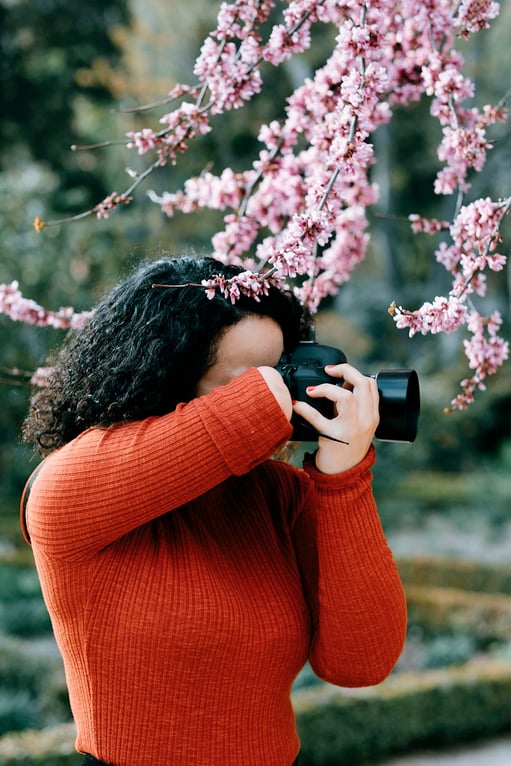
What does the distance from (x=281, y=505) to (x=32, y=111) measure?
8.42m

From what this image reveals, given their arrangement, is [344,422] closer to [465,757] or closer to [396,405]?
[396,405]

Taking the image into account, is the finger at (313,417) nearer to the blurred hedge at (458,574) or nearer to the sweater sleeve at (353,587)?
the sweater sleeve at (353,587)

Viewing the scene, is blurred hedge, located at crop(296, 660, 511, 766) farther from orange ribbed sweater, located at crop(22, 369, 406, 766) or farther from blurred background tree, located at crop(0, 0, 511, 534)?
orange ribbed sweater, located at crop(22, 369, 406, 766)

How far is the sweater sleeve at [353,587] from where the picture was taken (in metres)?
1.21

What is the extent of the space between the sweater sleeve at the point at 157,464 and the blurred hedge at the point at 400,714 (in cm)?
281

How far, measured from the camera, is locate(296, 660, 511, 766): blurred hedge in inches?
159

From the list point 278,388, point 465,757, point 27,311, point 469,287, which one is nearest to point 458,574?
point 465,757

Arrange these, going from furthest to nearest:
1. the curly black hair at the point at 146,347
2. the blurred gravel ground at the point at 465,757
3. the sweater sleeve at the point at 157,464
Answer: the blurred gravel ground at the point at 465,757
the curly black hair at the point at 146,347
the sweater sleeve at the point at 157,464

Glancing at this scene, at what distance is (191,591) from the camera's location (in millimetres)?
1191

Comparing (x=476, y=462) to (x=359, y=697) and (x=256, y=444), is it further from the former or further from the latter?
(x=256, y=444)

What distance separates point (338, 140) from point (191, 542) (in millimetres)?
621

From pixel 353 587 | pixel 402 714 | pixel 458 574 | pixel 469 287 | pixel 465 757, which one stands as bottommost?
pixel 458 574

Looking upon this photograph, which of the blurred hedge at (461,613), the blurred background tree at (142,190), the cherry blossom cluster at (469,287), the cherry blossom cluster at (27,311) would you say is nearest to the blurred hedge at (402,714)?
the blurred hedge at (461,613)

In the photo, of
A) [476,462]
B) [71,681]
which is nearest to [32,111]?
[476,462]
